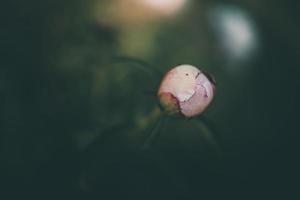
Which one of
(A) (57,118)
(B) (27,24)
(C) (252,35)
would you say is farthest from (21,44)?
(C) (252,35)

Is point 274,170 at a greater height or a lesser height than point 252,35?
lesser

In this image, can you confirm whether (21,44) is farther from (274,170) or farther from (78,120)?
(274,170)

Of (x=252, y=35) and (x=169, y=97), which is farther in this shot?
(x=252, y=35)

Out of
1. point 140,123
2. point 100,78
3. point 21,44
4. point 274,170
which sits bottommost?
point 274,170
